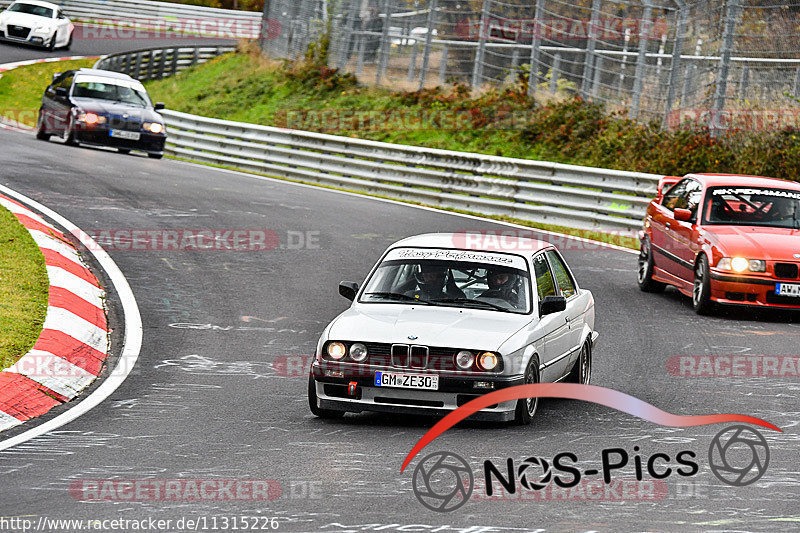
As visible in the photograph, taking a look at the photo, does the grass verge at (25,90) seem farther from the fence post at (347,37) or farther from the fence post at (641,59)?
the fence post at (641,59)

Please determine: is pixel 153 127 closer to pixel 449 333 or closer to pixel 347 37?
pixel 347 37

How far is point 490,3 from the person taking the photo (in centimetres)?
2780

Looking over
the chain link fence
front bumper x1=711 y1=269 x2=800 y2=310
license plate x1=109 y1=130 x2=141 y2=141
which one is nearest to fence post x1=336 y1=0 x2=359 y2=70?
the chain link fence

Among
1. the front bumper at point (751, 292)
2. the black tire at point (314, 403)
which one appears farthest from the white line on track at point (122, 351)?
the front bumper at point (751, 292)

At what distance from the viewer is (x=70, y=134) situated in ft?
81.4

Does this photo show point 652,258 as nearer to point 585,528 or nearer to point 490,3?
point 585,528

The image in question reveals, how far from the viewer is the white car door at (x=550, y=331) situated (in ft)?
28.7

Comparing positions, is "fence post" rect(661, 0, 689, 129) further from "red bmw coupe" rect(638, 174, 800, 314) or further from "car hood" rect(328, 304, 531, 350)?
"car hood" rect(328, 304, 531, 350)

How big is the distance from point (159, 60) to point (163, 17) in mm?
13149

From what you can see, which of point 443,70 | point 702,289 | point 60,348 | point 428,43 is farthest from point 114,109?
point 60,348

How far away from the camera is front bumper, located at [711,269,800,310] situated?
1327 cm

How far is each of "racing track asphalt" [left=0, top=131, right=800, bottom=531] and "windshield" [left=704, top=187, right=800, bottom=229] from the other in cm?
113

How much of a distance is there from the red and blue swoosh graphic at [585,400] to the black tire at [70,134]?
1718 cm

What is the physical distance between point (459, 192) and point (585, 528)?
1715cm
